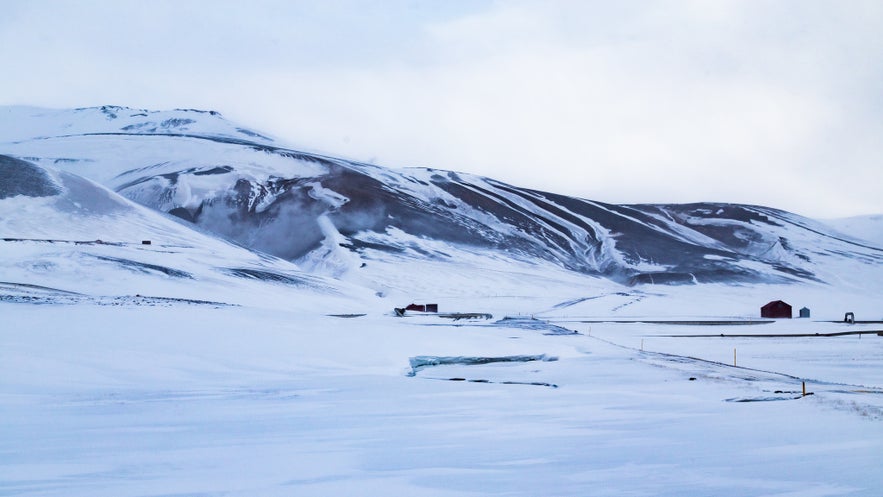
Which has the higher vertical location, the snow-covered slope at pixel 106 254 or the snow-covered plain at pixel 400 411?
the snow-covered slope at pixel 106 254

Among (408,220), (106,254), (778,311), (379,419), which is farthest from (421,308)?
(408,220)

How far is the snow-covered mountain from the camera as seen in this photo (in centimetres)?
13412

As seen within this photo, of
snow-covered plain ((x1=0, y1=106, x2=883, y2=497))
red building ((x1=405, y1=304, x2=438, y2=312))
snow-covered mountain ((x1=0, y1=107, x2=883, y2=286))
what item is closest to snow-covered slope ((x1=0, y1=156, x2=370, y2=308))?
red building ((x1=405, y1=304, x2=438, y2=312))

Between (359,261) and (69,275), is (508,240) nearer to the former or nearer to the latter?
(359,261)

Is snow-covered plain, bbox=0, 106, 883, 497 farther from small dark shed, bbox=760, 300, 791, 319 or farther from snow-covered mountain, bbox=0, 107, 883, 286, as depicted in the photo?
snow-covered mountain, bbox=0, 107, 883, 286

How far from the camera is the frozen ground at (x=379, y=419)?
A: 9.14m

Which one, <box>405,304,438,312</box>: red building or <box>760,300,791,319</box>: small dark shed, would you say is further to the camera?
<box>760,300,791,319</box>: small dark shed

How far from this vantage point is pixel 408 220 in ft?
477

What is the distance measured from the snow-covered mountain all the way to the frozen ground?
8355 centimetres

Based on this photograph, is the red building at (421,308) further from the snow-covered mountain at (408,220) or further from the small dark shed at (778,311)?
the small dark shed at (778,311)

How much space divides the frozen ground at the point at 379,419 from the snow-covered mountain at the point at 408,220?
3289 inches

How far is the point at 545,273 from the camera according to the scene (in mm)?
128875

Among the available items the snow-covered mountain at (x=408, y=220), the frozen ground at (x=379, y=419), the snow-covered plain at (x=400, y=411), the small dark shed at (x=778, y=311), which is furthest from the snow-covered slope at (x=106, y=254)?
the small dark shed at (x=778, y=311)

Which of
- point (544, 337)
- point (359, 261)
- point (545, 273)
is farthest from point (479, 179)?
point (544, 337)
